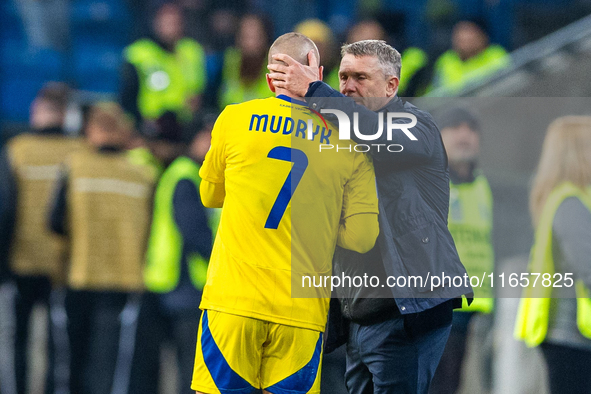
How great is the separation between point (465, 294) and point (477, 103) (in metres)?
3.38

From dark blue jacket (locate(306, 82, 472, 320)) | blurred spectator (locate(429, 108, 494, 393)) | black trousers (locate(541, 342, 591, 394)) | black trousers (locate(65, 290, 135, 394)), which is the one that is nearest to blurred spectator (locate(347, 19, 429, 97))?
blurred spectator (locate(429, 108, 494, 393))

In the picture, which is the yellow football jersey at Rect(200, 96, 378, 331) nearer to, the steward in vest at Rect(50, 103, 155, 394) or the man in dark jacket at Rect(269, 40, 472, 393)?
the man in dark jacket at Rect(269, 40, 472, 393)

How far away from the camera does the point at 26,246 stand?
19.3 ft

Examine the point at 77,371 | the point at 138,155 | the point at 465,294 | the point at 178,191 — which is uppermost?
the point at 138,155

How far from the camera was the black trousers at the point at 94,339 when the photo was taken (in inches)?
221

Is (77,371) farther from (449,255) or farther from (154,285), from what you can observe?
(449,255)

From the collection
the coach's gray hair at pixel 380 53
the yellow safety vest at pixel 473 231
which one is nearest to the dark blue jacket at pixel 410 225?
the coach's gray hair at pixel 380 53

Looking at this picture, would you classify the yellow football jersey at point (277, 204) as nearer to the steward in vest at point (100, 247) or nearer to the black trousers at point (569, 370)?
the black trousers at point (569, 370)

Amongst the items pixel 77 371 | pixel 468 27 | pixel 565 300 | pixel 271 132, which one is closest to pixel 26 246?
pixel 77 371

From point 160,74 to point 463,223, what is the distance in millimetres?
3508

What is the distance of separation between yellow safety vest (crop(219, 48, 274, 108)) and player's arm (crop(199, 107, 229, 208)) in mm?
4329

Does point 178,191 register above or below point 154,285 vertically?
above

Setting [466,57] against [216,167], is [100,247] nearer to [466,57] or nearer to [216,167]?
[216,167]

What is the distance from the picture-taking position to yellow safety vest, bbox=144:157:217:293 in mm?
5641
